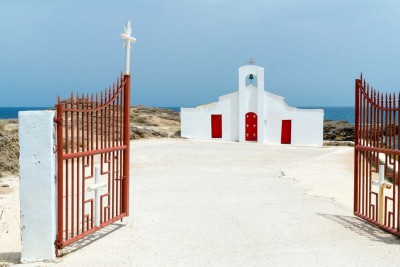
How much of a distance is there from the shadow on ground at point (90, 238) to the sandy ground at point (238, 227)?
2 centimetres

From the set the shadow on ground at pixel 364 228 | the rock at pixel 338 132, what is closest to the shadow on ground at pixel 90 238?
the shadow on ground at pixel 364 228

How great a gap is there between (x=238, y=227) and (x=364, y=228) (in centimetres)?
228

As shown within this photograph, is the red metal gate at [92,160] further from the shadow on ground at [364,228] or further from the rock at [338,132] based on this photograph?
the rock at [338,132]

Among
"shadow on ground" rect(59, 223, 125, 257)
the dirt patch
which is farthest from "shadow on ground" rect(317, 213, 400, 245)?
the dirt patch

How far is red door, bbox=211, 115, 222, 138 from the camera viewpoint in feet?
122

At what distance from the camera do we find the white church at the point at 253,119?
3556 centimetres

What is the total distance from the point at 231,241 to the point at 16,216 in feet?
14.7

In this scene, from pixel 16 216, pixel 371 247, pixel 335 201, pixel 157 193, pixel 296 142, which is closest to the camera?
pixel 371 247

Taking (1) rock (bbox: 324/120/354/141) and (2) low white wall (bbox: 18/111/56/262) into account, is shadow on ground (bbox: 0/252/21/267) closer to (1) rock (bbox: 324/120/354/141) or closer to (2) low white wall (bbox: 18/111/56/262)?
(2) low white wall (bbox: 18/111/56/262)

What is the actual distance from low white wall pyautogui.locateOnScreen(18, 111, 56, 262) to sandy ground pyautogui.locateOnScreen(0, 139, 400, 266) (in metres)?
0.29

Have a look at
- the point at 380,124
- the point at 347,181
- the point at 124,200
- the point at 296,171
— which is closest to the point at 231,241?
the point at 124,200

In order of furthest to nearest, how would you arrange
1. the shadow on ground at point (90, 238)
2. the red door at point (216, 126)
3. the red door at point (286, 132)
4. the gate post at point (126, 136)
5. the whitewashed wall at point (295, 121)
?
1. the red door at point (216, 126)
2. the red door at point (286, 132)
3. the whitewashed wall at point (295, 121)
4. the gate post at point (126, 136)
5. the shadow on ground at point (90, 238)

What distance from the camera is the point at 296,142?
3572cm

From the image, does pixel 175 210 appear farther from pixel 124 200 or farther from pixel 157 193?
pixel 157 193
